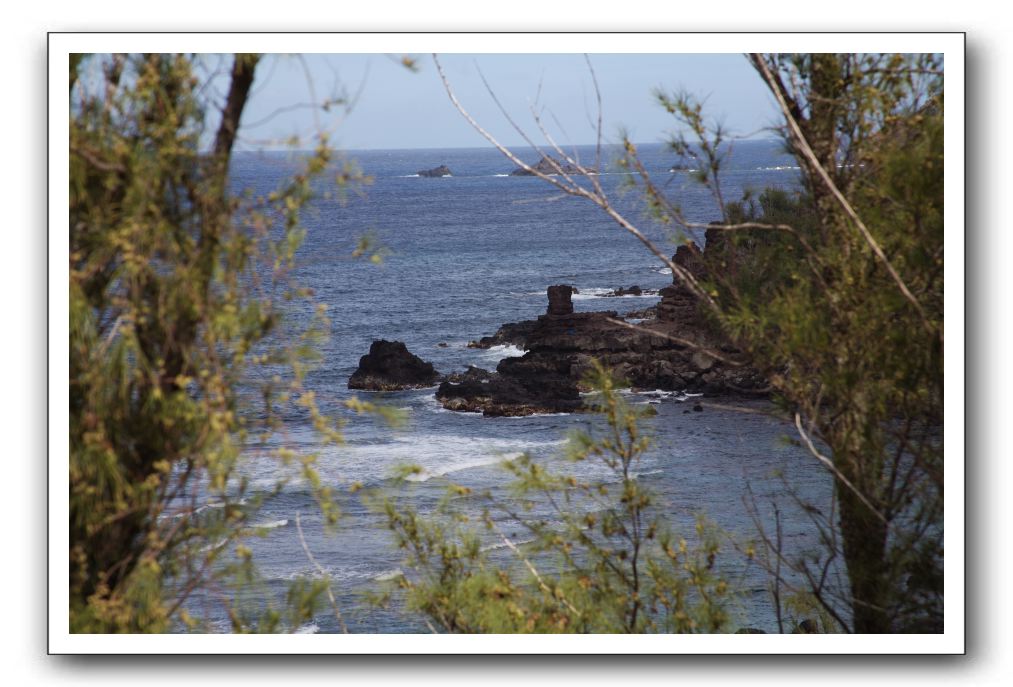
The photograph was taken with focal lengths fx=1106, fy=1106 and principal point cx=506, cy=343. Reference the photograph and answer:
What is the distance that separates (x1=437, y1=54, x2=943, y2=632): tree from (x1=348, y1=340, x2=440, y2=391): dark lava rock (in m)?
11.5

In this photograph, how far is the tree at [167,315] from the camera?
85.3 inches

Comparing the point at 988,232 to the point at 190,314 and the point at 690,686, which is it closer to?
the point at 690,686

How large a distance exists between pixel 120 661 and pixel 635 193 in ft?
5.58

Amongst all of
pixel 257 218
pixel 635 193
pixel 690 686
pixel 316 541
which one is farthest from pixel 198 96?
pixel 316 541

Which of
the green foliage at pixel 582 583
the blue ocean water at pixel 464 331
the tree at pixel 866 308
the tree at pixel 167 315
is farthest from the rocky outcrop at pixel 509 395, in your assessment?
the tree at pixel 167 315

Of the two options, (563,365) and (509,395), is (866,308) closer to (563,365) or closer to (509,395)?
(509,395)

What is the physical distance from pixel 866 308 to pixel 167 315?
162cm

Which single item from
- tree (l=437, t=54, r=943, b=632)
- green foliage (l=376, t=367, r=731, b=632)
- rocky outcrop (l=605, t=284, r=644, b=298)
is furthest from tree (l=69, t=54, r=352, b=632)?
rocky outcrop (l=605, t=284, r=644, b=298)

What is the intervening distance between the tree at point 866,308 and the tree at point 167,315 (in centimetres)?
75

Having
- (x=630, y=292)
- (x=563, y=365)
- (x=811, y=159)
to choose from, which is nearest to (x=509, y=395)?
(x=563, y=365)

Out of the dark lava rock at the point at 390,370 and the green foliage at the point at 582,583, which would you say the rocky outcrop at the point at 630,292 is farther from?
the green foliage at the point at 582,583

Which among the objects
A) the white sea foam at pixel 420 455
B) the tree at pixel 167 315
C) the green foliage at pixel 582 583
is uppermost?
the tree at pixel 167 315
